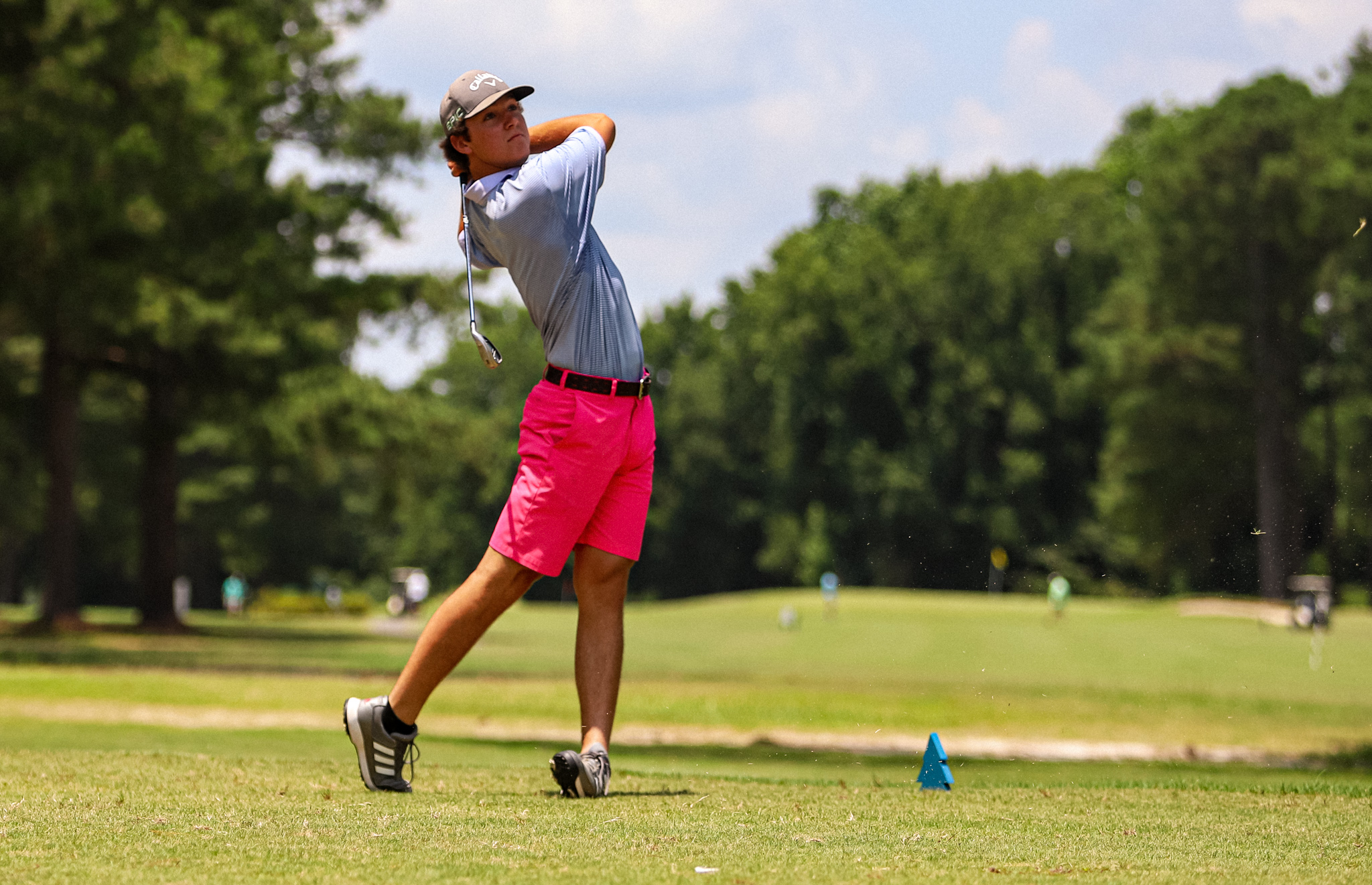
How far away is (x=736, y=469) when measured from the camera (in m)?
90.1

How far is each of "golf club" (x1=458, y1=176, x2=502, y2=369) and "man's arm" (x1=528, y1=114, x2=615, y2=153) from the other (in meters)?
0.31

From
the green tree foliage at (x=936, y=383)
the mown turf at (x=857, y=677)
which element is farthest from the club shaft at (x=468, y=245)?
the green tree foliage at (x=936, y=383)

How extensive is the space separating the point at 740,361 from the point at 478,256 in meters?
86.3

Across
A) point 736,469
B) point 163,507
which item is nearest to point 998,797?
point 163,507

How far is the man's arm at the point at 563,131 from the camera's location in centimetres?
555

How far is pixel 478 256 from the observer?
5.42 metres

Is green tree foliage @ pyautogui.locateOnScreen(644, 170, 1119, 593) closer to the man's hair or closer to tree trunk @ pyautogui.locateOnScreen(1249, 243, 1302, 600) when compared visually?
tree trunk @ pyautogui.locateOnScreen(1249, 243, 1302, 600)

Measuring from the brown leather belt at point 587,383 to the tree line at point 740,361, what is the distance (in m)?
16.1

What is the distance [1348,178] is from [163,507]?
41627 mm

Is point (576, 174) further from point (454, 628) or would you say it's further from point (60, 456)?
point (60, 456)

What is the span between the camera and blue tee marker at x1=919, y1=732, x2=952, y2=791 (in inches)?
230

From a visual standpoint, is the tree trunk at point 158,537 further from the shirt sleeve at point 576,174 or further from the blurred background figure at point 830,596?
the shirt sleeve at point 576,174

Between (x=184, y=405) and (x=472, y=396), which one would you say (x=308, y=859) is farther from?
(x=472, y=396)

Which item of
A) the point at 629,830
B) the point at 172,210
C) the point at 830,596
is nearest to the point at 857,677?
the point at 172,210
